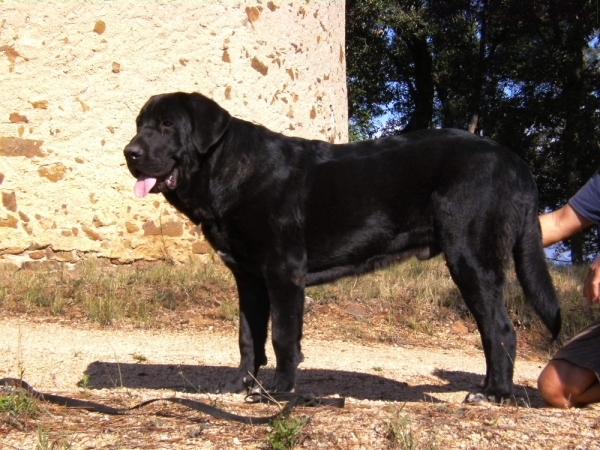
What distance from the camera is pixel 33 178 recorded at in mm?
8180

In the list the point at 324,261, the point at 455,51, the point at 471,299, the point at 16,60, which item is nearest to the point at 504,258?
the point at 471,299

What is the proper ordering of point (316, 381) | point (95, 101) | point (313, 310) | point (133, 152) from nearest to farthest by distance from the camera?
point (133, 152) < point (316, 381) < point (313, 310) < point (95, 101)

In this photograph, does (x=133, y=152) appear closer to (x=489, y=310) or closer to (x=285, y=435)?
(x=285, y=435)

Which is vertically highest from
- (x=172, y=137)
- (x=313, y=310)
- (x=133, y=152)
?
(x=172, y=137)

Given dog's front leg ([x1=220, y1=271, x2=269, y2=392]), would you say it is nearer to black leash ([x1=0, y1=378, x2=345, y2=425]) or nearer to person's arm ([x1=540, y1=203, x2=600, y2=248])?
black leash ([x1=0, y1=378, x2=345, y2=425])

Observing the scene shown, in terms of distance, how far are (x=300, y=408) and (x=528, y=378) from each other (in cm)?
305

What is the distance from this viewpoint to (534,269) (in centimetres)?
449

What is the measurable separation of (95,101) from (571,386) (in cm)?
591

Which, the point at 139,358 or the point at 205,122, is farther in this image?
the point at 139,358

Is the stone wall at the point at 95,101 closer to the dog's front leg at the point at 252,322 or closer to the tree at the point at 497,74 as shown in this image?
the dog's front leg at the point at 252,322

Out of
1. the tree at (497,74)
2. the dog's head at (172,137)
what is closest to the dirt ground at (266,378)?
the dog's head at (172,137)

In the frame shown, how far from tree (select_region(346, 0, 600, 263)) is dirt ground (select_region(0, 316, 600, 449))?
1247 cm

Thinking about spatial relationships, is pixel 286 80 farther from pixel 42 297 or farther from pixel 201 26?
pixel 42 297

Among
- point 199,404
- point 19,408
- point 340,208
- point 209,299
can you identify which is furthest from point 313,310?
point 19,408
